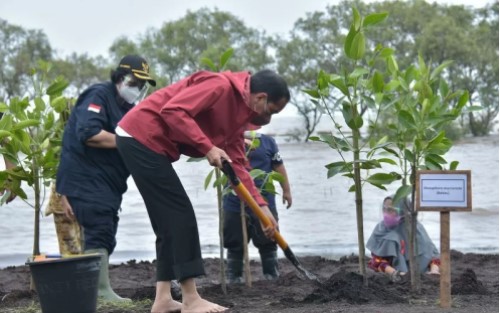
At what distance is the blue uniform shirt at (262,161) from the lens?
816 centimetres

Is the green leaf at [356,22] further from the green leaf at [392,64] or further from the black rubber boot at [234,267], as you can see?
the black rubber boot at [234,267]

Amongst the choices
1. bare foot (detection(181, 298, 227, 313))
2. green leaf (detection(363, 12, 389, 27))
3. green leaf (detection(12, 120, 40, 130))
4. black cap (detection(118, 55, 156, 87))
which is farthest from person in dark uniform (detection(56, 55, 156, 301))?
green leaf (detection(363, 12, 389, 27))

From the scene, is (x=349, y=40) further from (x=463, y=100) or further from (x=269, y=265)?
(x=269, y=265)

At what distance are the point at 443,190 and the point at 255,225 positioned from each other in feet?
9.41

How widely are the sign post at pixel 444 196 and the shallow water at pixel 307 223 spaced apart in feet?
16.4

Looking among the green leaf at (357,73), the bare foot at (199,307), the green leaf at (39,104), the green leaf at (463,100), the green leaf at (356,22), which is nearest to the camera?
the bare foot at (199,307)

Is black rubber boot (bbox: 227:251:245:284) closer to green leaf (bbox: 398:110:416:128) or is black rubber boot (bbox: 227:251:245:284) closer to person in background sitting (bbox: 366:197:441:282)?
person in background sitting (bbox: 366:197:441:282)

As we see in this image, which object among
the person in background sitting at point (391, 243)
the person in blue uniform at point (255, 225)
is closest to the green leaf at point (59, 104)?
the person in blue uniform at point (255, 225)

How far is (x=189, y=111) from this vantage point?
16.9 ft

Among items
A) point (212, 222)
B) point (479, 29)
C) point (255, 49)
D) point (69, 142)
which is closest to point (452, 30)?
point (479, 29)

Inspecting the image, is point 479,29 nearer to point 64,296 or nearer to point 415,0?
point 415,0

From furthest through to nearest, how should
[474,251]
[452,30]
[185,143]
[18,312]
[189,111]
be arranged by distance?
[452,30], [474,251], [18,312], [185,143], [189,111]

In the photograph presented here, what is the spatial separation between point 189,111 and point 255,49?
5204 cm

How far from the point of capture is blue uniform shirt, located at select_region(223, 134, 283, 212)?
816 centimetres
